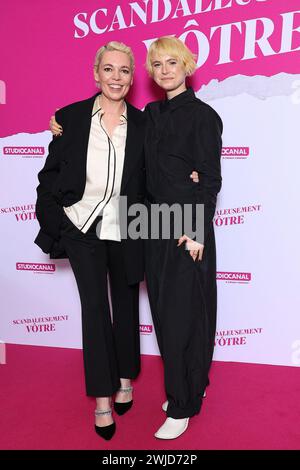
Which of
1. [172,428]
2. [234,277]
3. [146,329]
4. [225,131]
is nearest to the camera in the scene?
[172,428]

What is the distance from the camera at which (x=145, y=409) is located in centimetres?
217

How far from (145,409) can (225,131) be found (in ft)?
4.48

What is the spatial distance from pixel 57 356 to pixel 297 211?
1.50 metres

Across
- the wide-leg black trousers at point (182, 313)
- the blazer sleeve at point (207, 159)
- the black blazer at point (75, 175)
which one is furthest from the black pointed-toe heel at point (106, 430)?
the blazer sleeve at point (207, 159)

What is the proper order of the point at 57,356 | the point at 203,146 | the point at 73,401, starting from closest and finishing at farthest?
1. the point at 203,146
2. the point at 73,401
3. the point at 57,356

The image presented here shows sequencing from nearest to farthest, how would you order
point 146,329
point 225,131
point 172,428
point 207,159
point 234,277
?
point 207,159 < point 172,428 < point 225,131 < point 234,277 < point 146,329

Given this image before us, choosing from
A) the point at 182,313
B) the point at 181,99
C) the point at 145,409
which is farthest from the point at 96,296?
the point at 181,99

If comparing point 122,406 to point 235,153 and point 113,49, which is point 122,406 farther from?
point 113,49

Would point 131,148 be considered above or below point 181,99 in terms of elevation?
below

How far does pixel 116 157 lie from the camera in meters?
1.93

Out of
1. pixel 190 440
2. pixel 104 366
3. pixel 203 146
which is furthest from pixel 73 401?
pixel 203 146

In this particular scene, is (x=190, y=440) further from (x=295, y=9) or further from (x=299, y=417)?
(x=295, y=9)

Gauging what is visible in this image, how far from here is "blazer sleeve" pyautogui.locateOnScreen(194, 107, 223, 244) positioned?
72.2 inches

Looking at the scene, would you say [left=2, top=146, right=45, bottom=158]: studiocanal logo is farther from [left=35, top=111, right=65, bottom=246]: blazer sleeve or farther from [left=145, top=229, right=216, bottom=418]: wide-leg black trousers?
[left=145, top=229, right=216, bottom=418]: wide-leg black trousers
